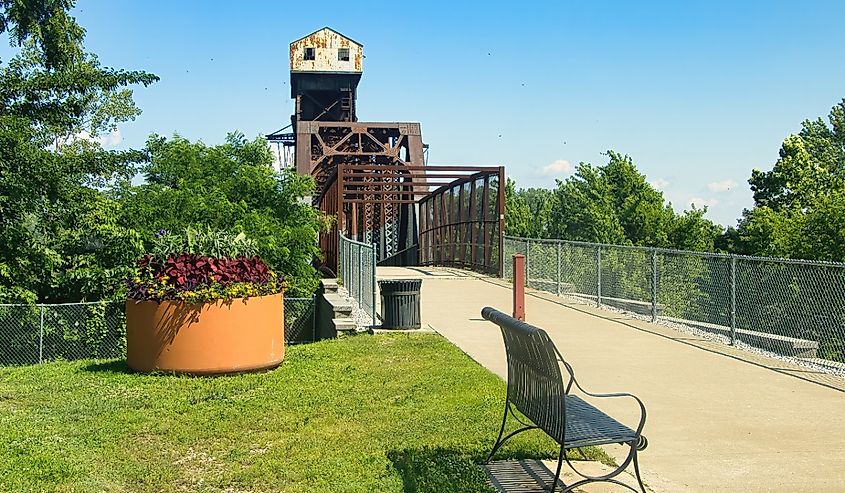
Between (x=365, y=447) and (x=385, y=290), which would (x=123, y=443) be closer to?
(x=365, y=447)

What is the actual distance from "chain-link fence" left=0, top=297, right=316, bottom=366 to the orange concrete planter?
6.91 m

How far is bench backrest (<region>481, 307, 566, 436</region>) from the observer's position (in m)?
4.87

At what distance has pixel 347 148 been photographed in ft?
175

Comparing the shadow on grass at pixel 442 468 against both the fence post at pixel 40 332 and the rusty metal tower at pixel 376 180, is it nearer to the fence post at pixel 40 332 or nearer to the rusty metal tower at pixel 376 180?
the fence post at pixel 40 332

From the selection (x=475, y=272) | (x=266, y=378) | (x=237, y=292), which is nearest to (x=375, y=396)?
(x=266, y=378)

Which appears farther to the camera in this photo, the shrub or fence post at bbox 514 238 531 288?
fence post at bbox 514 238 531 288

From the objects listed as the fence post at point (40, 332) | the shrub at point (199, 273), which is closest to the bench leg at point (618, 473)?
the shrub at point (199, 273)

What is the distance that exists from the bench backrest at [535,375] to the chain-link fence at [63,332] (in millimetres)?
12227

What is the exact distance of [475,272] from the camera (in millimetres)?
28094

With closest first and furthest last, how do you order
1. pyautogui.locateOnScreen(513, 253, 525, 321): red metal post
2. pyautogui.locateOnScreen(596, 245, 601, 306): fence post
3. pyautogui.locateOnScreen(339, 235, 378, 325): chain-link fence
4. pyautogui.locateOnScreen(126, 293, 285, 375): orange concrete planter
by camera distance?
pyautogui.locateOnScreen(126, 293, 285, 375): orange concrete planter → pyautogui.locateOnScreen(513, 253, 525, 321): red metal post → pyautogui.locateOnScreen(339, 235, 378, 325): chain-link fence → pyautogui.locateOnScreen(596, 245, 601, 306): fence post

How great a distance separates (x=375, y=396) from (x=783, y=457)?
3.70 m

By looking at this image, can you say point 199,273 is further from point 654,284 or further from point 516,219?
point 516,219

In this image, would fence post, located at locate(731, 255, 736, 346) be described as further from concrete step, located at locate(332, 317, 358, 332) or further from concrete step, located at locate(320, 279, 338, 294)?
concrete step, located at locate(320, 279, 338, 294)

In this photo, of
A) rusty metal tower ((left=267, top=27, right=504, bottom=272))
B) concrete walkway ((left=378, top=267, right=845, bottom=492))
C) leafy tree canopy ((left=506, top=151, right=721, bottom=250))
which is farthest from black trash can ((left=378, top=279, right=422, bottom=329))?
leafy tree canopy ((left=506, top=151, right=721, bottom=250))
